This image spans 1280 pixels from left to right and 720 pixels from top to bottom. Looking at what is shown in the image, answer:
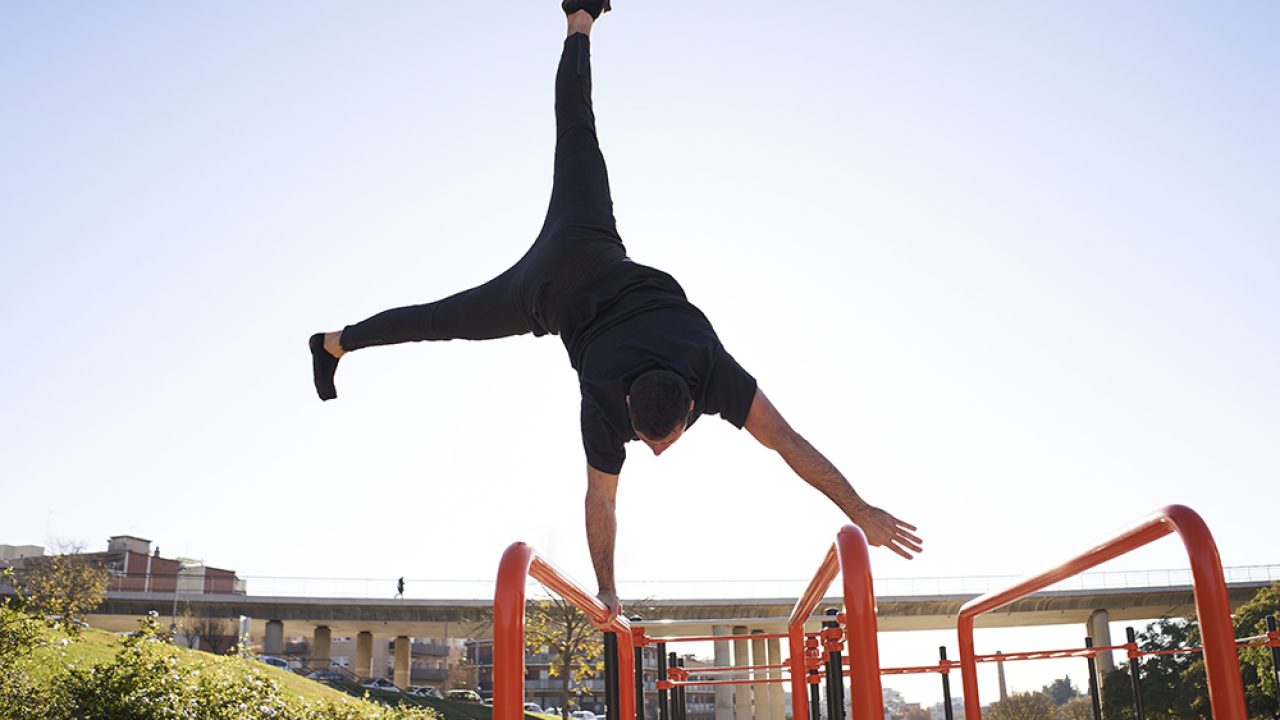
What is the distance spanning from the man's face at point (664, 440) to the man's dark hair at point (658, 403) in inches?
1.0

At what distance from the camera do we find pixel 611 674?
412 cm

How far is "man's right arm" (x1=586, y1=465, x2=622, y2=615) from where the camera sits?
13.8ft

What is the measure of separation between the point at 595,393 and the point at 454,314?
121 centimetres

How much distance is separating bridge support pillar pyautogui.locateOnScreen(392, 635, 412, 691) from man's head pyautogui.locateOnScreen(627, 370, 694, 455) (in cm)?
4623

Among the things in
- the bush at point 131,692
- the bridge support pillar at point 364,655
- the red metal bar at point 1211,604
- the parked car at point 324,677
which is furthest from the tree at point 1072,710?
the red metal bar at point 1211,604

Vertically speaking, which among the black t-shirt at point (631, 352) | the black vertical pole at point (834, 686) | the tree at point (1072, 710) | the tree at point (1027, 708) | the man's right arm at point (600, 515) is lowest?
the tree at point (1072, 710)

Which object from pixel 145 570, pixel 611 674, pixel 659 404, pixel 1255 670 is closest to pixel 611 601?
pixel 611 674

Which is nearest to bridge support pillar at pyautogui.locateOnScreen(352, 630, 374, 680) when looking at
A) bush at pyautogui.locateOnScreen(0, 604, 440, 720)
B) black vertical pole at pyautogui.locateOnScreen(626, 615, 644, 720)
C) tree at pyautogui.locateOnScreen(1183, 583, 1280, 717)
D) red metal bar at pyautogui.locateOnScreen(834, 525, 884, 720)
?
tree at pyautogui.locateOnScreen(1183, 583, 1280, 717)

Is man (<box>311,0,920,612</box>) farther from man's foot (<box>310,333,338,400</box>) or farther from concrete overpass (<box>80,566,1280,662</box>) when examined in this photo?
concrete overpass (<box>80,566,1280,662</box>)

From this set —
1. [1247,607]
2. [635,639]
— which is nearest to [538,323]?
[635,639]

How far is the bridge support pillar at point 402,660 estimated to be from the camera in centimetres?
4688

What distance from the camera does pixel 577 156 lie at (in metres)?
5.04

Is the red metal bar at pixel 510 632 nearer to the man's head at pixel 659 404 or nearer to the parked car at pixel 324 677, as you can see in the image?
the man's head at pixel 659 404

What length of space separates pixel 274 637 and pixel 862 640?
45.9 m
